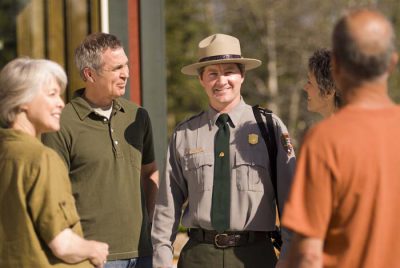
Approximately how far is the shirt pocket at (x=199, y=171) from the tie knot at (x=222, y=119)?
0.15 m

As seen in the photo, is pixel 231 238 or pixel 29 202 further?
pixel 231 238

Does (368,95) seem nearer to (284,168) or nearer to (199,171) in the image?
(284,168)

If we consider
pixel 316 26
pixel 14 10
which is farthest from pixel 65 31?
pixel 316 26

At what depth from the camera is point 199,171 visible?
3463 mm

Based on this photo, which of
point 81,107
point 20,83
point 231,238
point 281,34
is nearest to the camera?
point 20,83

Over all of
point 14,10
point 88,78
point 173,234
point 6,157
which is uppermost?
point 14,10

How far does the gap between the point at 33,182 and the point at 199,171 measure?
944 millimetres

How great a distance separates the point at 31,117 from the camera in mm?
2836

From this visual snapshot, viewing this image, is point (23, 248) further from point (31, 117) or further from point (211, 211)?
point (211, 211)

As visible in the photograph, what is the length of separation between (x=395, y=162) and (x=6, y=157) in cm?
127

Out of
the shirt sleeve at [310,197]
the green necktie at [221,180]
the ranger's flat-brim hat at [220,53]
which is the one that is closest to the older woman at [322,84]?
the ranger's flat-brim hat at [220,53]

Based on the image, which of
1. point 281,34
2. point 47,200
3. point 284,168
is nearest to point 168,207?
point 284,168

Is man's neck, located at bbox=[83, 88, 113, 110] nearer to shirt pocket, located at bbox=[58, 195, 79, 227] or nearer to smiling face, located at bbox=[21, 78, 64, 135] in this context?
smiling face, located at bbox=[21, 78, 64, 135]

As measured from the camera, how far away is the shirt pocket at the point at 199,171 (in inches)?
135
